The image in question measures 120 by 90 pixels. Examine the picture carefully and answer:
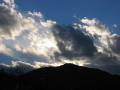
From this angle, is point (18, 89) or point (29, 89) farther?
point (29, 89)

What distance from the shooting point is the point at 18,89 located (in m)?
111

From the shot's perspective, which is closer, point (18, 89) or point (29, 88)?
point (18, 89)

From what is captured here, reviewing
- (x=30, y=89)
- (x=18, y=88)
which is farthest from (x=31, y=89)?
(x=18, y=88)

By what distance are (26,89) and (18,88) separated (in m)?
49.1

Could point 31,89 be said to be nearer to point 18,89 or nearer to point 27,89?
point 27,89

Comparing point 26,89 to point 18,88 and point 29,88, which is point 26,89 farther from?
point 18,88

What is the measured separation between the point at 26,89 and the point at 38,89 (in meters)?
22.0

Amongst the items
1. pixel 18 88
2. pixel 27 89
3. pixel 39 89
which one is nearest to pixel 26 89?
pixel 27 89

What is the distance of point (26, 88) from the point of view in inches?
6452

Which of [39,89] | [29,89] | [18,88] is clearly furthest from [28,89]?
[18,88]

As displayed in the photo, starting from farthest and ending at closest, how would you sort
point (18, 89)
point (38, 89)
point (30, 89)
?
point (30, 89), point (38, 89), point (18, 89)

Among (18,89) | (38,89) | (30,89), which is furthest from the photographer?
(30,89)

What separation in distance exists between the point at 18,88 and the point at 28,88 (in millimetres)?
50744

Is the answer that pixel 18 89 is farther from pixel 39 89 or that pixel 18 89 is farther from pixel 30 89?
pixel 30 89
